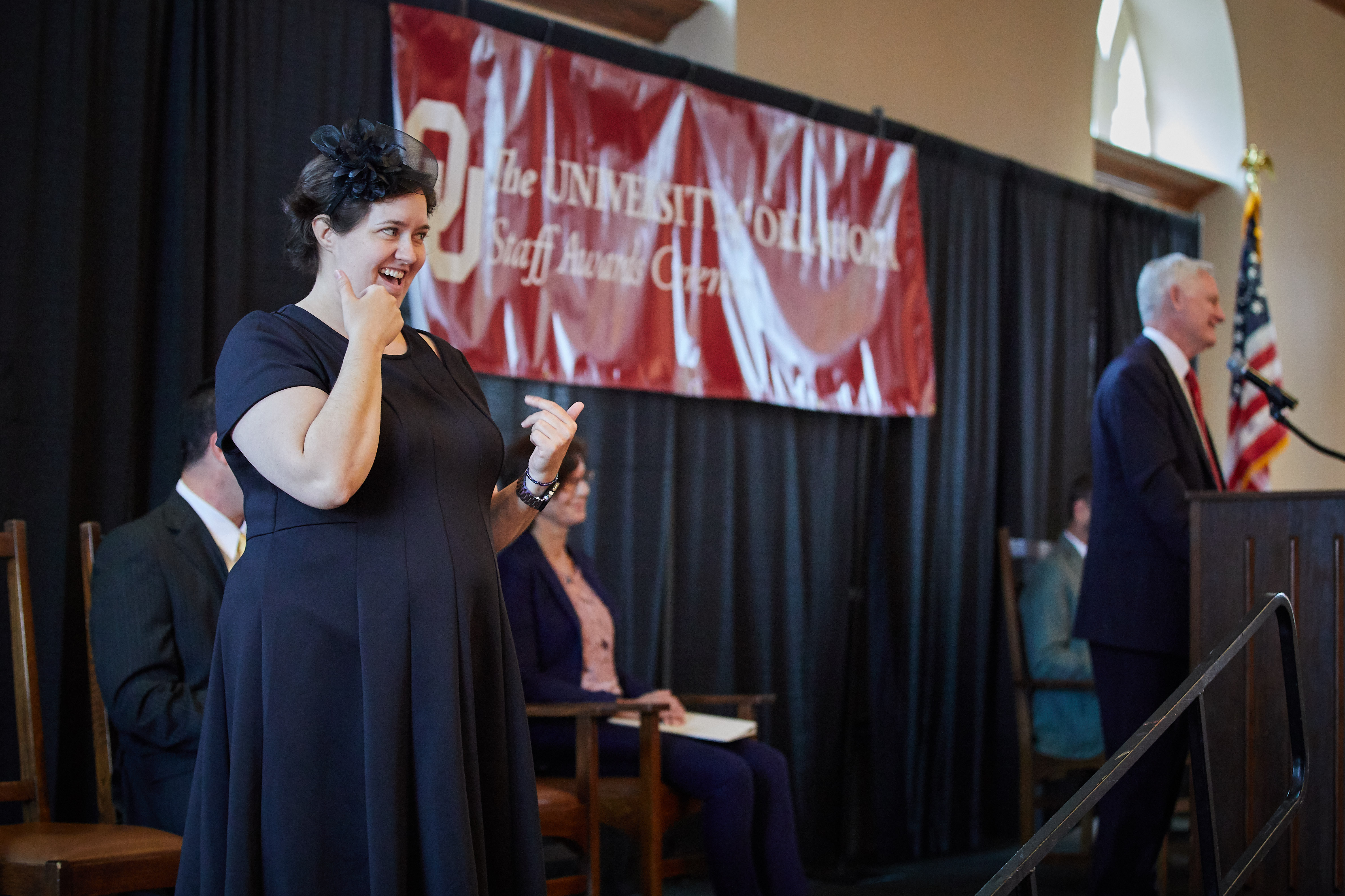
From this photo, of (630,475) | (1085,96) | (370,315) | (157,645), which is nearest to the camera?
(370,315)

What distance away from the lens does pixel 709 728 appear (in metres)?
2.98

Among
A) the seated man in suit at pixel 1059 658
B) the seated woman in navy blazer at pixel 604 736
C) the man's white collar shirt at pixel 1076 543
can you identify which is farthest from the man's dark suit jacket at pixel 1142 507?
the man's white collar shirt at pixel 1076 543

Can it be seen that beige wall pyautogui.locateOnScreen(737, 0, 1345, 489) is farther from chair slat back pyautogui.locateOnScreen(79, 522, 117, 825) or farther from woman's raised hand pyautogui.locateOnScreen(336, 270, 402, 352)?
woman's raised hand pyautogui.locateOnScreen(336, 270, 402, 352)

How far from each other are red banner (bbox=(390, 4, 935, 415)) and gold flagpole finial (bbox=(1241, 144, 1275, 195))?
1909 millimetres

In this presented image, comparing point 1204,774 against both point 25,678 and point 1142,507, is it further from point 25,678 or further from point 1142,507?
point 25,678

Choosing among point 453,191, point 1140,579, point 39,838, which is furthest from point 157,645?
point 1140,579

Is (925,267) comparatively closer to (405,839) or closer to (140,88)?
(140,88)

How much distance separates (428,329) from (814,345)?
1390 millimetres

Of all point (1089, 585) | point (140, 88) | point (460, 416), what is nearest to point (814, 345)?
point (1089, 585)

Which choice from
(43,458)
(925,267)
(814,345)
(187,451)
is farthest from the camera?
(925,267)

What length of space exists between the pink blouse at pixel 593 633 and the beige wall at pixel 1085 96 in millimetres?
1878

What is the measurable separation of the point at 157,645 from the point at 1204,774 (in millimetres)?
1835

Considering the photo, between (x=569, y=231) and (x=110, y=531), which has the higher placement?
(x=569, y=231)

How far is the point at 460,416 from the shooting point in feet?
5.29
